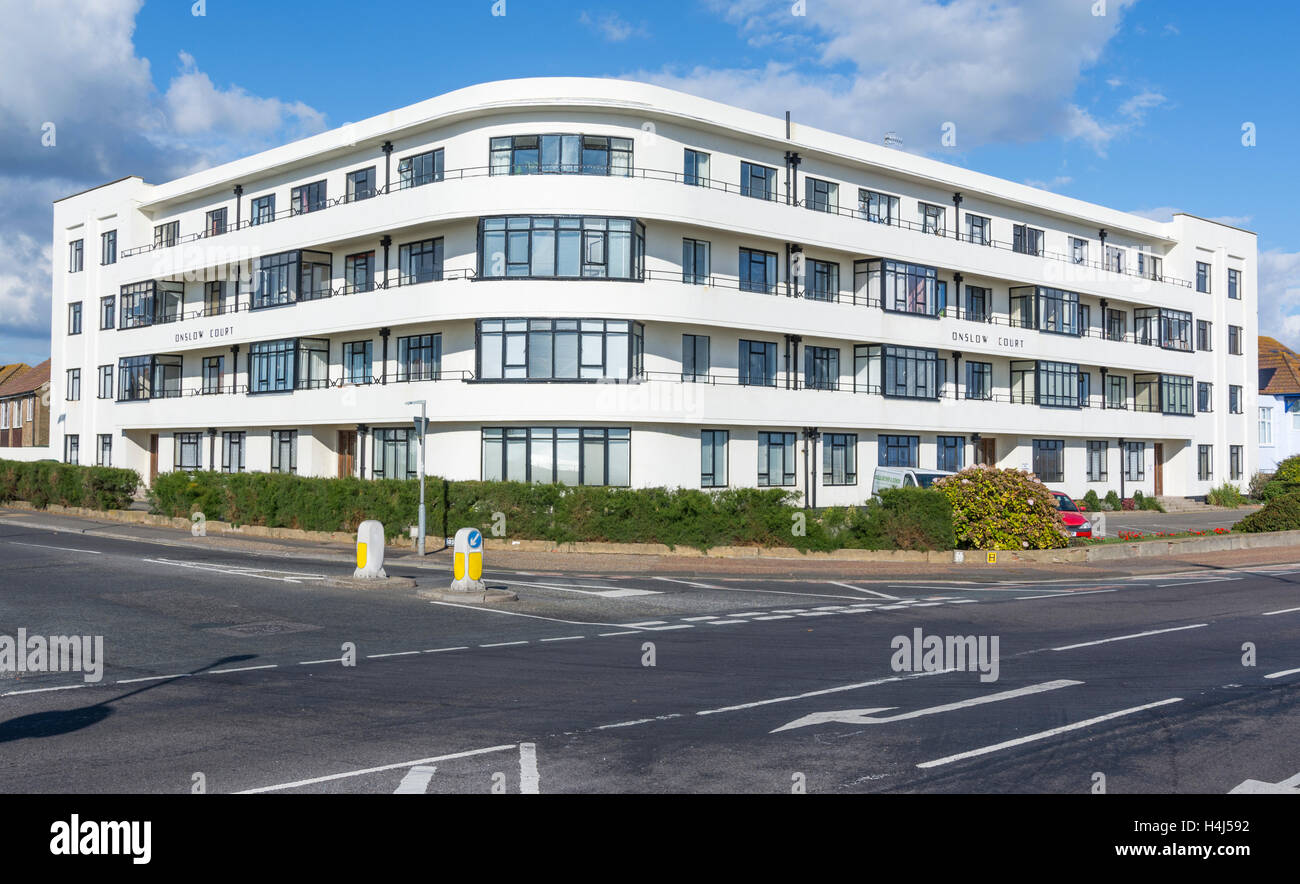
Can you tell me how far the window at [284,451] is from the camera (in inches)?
1652

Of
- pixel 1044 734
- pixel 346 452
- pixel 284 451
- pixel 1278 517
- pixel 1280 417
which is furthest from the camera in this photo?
pixel 1280 417

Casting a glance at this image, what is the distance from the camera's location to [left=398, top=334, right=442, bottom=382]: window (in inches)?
1415

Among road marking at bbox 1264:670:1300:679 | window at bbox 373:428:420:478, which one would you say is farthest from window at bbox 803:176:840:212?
road marking at bbox 1264:670:1300:679

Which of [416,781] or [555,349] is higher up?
[555,349]

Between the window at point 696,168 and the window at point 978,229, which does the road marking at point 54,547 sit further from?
the window at point 978,229

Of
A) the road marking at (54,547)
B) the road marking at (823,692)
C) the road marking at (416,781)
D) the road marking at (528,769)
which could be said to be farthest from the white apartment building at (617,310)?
the road marking at (416,781)

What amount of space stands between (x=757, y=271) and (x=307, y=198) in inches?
676

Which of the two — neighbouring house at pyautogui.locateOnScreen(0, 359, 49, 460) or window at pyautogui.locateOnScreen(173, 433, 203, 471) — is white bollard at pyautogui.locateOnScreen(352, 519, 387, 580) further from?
neighbouring house at pyautogui.locateOnScreen(0, 359, 49, 460)

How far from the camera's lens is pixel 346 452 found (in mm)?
41469

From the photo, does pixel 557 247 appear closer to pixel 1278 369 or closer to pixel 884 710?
pixel 884 710

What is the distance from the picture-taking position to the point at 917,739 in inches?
348

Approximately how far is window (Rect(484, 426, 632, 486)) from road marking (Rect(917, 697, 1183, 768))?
78.4 ft

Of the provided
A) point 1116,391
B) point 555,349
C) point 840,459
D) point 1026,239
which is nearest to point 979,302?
point 1026,239

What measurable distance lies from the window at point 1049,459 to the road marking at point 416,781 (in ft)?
143
